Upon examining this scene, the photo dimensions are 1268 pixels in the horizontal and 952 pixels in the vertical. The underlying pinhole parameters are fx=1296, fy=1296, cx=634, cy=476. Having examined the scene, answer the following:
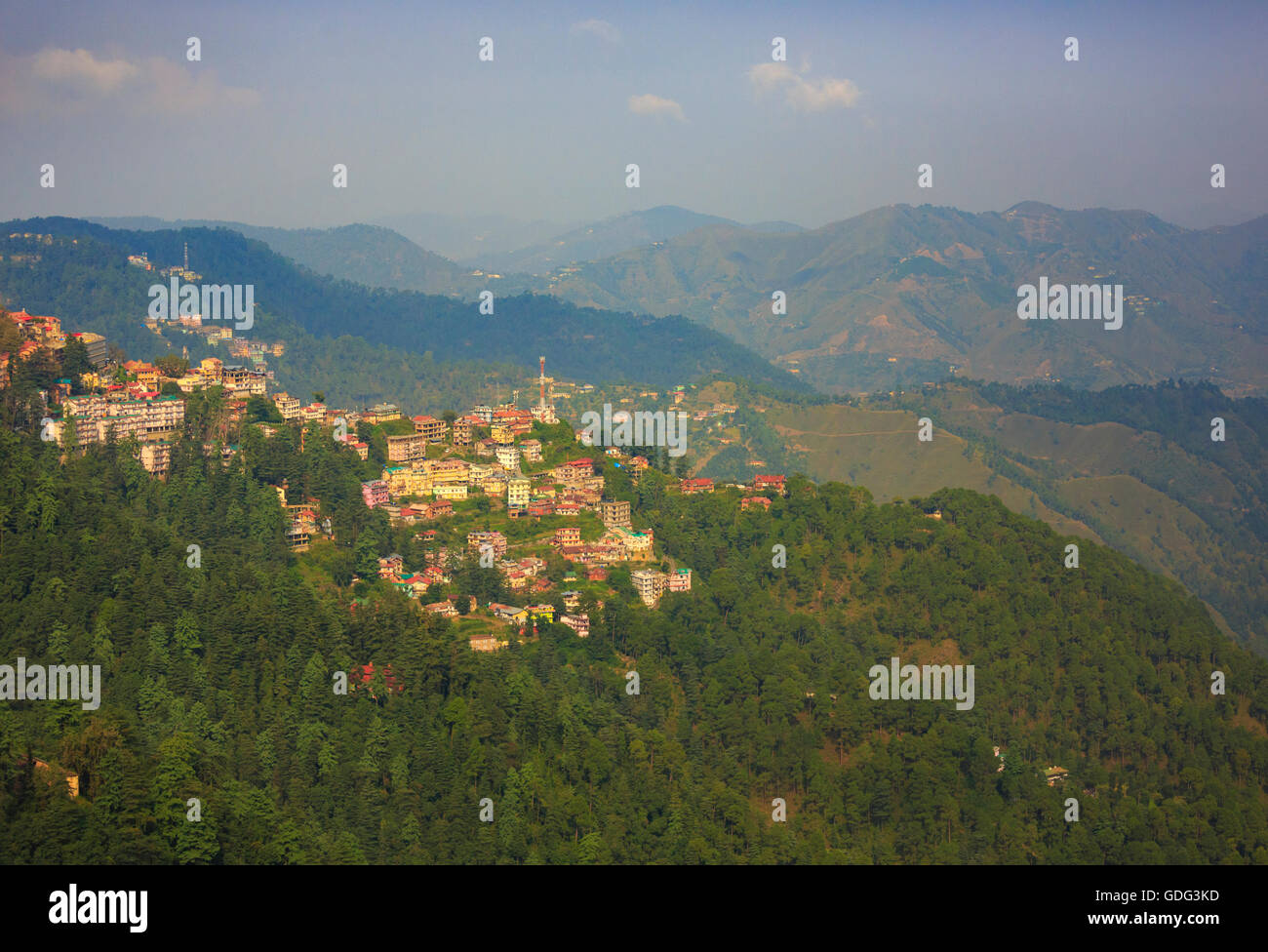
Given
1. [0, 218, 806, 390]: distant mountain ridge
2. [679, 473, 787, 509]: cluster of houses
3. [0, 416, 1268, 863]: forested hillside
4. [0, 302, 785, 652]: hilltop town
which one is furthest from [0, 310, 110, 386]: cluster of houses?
[0, 218, 806, 390]: distant mountain ridge

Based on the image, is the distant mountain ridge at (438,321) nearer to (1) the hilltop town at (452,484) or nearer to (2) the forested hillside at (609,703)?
(1) the hilltop town at (452,484)

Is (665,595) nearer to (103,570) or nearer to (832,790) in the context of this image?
(832,790)

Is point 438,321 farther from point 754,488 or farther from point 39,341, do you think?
point 39,341

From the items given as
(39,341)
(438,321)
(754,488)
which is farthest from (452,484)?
(438,321)

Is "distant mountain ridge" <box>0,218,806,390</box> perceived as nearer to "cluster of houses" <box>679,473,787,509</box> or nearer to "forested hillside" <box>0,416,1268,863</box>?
"cluster of houses" <box>679,473,787,509</box>

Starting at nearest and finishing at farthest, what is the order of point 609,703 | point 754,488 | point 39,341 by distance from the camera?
point 609,703 < point 39,341 < point 754,488

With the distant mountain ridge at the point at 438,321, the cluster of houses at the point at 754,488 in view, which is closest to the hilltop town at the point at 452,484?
the cluster of houses at the point at 754,488

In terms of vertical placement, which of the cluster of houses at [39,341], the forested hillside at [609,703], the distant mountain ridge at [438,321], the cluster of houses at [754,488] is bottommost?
the forested hillside at [609,703]

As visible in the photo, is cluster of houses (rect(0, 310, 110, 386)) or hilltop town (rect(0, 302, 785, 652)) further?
cluster of houses (rect(0, 310, 110, 386))
